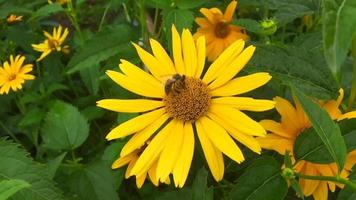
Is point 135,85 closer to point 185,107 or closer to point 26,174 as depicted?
point 185,107

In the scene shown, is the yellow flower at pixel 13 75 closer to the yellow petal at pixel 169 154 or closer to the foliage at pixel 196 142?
the foliage at pixel 196 142

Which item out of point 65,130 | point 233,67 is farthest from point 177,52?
point 65,130

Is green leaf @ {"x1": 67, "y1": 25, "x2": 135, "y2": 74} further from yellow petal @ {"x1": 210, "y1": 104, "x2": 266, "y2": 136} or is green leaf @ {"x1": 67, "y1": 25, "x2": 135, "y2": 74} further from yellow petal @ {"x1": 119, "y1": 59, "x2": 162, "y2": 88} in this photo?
yellow petal @ {"x1": 210, "y1": 104, "x2": 266, "y2": 136}

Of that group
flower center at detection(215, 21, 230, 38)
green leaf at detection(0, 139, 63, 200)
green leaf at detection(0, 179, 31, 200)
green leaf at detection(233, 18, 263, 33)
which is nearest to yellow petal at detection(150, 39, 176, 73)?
green leaf at detection(233, 18, 263, 33)

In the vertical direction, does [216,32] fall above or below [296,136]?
above

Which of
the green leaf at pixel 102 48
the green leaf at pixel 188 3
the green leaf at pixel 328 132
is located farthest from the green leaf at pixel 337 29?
the green leaf at pixel 102 48

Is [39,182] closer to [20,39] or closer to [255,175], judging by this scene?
[255,175]

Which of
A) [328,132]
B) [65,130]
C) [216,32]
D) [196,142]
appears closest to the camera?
[328,132]
